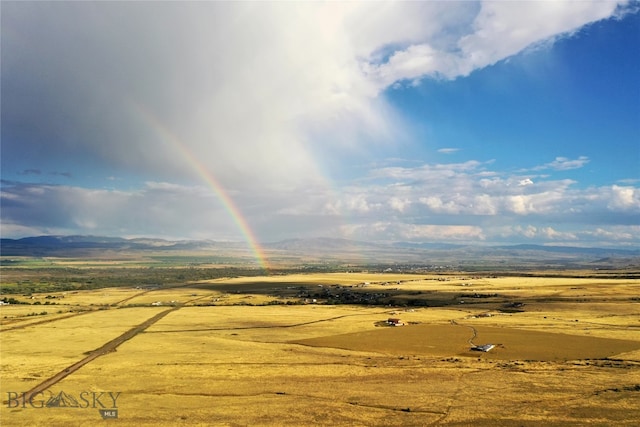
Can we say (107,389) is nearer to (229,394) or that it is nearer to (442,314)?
(229,394)

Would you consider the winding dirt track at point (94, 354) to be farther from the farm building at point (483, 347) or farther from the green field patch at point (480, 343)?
the farm building at point (483, 347)

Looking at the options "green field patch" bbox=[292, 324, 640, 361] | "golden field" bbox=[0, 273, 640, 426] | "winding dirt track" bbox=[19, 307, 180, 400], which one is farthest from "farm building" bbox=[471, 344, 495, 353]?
"winding dirt track" bbox=[19, 307, 180, 400]

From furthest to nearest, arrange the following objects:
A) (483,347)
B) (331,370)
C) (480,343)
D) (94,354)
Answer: (480,343) < (483,347) < (94,354) < (331,370)

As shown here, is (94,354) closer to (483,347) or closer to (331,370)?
(331,370)

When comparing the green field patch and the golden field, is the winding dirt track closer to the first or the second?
the golden field

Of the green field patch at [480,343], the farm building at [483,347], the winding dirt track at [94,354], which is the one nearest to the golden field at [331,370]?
the green field patch at [480,343]

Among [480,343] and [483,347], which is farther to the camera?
[480,343]

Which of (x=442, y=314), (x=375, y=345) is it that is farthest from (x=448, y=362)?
(x=442, y=314)

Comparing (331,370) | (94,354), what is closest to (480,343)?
(331,370)
